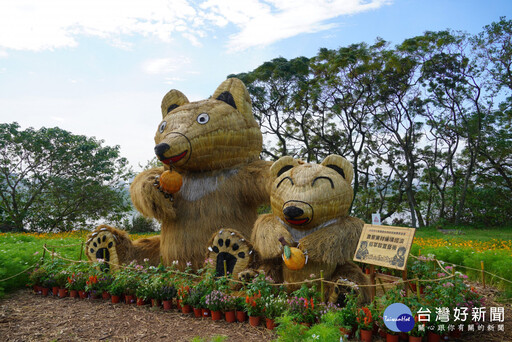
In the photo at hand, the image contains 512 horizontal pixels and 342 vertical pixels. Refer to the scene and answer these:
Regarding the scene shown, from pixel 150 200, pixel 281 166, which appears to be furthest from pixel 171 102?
pixel 281 166

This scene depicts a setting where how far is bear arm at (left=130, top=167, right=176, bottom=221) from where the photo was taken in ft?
15.0

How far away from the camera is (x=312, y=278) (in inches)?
150

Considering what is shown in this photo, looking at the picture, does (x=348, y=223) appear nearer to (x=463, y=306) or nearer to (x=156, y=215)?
(x=463, y=306)

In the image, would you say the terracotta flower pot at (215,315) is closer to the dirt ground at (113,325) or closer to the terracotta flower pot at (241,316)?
the dirt ground at (113,325)

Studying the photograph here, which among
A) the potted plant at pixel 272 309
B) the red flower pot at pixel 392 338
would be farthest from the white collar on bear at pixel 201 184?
the red flower pot at pixel 392 338

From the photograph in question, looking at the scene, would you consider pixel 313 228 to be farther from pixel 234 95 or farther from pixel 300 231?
pixel 234 95

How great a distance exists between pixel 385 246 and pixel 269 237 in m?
1.21

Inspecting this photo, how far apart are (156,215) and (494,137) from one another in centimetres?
1665

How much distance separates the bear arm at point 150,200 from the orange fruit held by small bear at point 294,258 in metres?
1.75

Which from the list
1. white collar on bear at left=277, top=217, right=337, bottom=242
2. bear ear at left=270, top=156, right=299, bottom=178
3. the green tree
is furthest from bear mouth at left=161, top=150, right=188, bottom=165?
the green tree

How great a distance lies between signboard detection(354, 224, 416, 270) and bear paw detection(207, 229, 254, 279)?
4.11 ft

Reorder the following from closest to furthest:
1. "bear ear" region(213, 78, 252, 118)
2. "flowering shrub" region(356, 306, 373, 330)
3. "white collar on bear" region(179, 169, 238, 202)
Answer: "flowering shrub" region(356, 306, 373, 330) → "white collar on bear" region(179, 169, 238, 202) → "bear ear" region(213, 78, 252, 118)

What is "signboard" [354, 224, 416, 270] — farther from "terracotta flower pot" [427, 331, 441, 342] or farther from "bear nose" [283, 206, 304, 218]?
"bear nose" [283, 206, 304, 218]

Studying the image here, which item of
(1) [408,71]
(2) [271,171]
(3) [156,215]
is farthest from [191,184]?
(1) [408,71]
